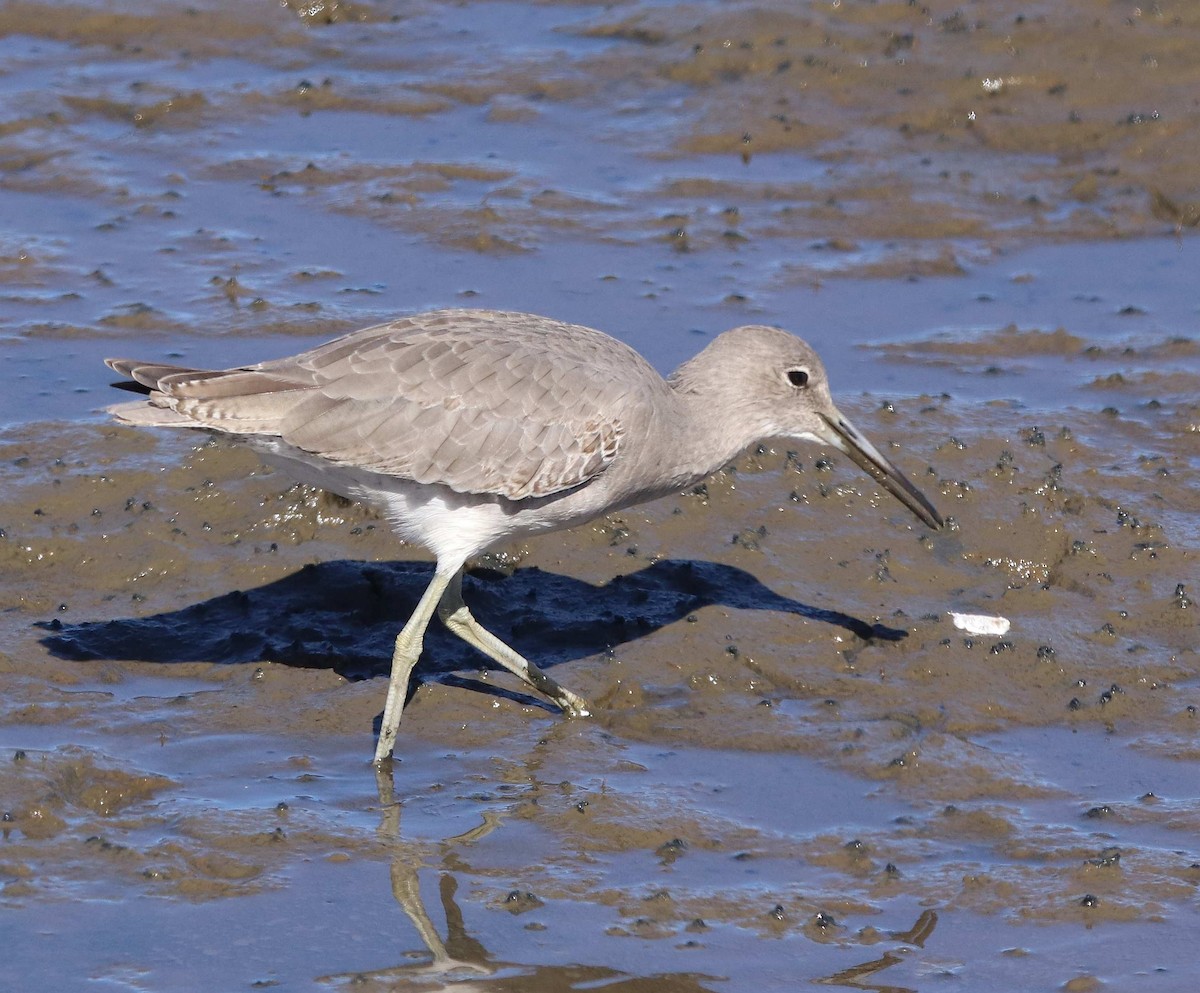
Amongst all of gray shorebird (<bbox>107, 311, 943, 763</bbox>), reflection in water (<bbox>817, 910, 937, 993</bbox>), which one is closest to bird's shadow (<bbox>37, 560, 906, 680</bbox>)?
gray shorebird (<bbox>107, 311, 943, 763</bbox>)

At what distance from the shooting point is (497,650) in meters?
7.47

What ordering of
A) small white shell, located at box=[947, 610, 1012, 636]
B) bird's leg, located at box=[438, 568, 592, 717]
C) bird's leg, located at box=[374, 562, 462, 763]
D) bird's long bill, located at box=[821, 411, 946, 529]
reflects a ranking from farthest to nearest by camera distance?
small white shell, located at box=[947, 610, 1012, 636] < bird's long bill, located at box=[821, 411, 946, 529] < bird's leg, located at box=[438, 568, 592, 717] < bird's leg, located at box=[374, 562, 462, 763]

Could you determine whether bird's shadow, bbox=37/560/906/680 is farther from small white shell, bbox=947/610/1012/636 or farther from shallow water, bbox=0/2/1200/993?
small white shell, bbox=947/610/1012/636

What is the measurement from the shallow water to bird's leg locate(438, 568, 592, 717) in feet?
0.38

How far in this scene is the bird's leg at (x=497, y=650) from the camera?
7.33 meters

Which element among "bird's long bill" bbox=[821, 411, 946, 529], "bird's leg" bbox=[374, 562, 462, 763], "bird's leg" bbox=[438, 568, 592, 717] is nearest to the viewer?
"bird's leg" bbox=[374, 562, 462, 763]

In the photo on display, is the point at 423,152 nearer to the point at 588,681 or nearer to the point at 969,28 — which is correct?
the point at 969,28

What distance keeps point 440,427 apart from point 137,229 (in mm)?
5092

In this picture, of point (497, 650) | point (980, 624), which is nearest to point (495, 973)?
point (497, 650)

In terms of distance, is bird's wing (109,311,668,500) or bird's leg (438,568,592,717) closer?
bird's wing (109,311,668,500)

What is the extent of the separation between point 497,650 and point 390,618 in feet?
2.59

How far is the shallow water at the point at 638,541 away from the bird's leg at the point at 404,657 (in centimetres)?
18

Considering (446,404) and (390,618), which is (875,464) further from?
(390,618)

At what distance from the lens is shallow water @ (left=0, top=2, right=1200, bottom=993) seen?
6109 mm
